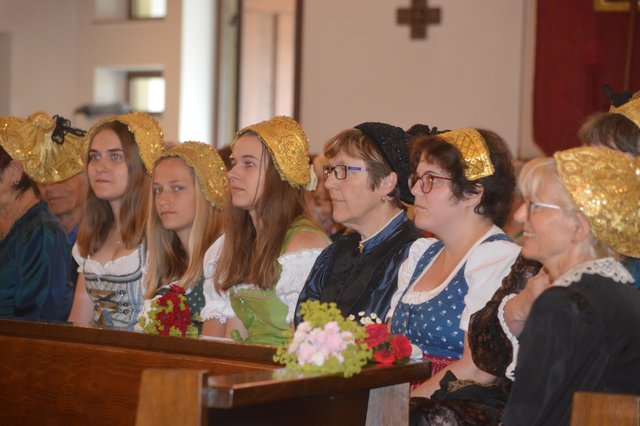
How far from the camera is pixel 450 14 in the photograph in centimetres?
827

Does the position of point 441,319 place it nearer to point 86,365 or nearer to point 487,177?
point 487,177

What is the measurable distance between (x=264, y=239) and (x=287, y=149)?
0.42m

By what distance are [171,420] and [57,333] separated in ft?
4.68

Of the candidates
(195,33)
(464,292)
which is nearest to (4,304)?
(464,292)

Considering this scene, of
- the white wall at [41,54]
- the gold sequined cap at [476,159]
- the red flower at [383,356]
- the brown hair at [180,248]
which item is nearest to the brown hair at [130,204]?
the brown hair at [180,248]

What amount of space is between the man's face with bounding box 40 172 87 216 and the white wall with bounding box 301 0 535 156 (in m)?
2.35

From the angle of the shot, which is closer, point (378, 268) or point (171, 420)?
point (171, 420)

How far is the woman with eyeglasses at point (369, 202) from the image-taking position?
14.7 ft

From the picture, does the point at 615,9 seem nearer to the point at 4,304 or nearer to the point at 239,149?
the point at 239,149

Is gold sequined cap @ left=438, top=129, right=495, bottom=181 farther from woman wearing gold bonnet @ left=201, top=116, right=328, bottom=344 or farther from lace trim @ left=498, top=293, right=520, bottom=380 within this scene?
woman wearing gold bonnet @ left=201, top=116, right=328, bottom=344

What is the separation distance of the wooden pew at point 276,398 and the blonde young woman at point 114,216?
229cm

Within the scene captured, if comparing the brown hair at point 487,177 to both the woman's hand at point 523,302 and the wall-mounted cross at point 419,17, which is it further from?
the wall-mounted cross at point 419,17

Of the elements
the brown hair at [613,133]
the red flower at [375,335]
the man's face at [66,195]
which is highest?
the brown hair at [613,133]

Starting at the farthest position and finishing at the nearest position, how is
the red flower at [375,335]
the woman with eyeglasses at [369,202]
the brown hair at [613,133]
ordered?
the woman with eyeglasses at [369,202] < the brown hair at [613,133] < the red flower at [375,335]
